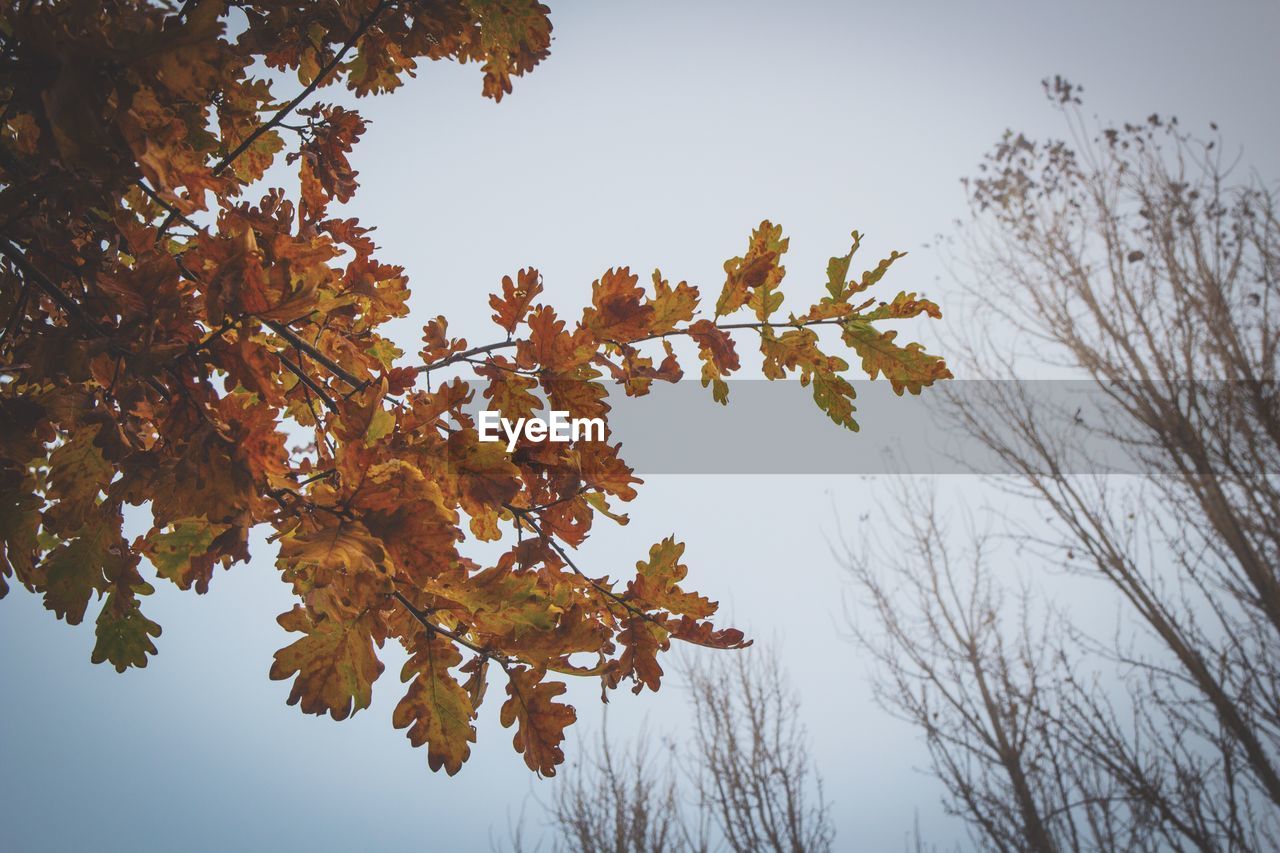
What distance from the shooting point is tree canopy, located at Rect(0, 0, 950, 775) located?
753 mm

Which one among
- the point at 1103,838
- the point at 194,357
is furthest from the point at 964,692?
the point at 194,357

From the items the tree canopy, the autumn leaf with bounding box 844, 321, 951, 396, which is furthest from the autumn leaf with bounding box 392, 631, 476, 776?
the autumn leaf with bounding box 844, 321, 951, 396

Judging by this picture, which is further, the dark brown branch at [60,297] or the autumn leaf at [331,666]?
the dark brown branch at [60,297]

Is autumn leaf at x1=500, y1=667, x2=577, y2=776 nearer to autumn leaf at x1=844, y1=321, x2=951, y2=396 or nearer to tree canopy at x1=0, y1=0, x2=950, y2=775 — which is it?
tree canopy at x1=0, y1=0, x2=950, y2=775

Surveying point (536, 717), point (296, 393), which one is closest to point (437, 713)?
point (536, 717)

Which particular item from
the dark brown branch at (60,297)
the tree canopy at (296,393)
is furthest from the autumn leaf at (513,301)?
the dark brown branch at (60,297)

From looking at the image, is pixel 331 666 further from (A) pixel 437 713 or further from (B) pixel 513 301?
(B) pixel 513 301

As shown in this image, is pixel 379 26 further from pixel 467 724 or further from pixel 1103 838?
pixel 1103 838

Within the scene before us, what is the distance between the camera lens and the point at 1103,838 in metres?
4.97

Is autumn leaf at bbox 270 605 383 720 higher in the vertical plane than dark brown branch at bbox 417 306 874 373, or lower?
lower

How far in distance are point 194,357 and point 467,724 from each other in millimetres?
636

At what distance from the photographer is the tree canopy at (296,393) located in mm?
753

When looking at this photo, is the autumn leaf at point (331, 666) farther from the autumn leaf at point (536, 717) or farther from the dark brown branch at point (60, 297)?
the dark brown branch at point (60, 297)

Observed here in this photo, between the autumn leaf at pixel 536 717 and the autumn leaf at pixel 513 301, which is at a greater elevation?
the autumn leaf at pixel 513 301
